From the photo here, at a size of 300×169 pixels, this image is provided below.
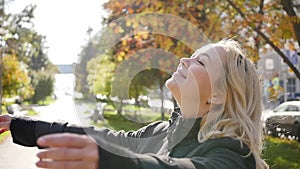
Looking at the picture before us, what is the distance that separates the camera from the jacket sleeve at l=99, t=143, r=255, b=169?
2.92 feet

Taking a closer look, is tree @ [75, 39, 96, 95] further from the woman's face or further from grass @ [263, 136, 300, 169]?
grass @ [263, 136, 300, 169]

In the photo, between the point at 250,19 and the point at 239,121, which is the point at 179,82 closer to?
the point at 239,121

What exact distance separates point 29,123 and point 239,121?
2.22 feet

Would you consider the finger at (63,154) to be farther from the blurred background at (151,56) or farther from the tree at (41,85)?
the tree at (41,85)

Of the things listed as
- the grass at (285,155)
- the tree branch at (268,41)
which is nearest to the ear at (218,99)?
the grass at (285,155)

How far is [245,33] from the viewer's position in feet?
42.7

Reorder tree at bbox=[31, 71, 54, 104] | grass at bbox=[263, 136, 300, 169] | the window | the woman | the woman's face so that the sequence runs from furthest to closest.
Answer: tree at bbox=[31, 71, 54, 104], the window, grass at bbox=[263, 136, 300, 169], the woman's face, the woman

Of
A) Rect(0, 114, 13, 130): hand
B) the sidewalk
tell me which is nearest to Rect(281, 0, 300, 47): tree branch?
the sidewalk

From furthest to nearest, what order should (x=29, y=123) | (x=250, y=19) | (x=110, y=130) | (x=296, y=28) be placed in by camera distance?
1. (x=250, y=19)
2. (x=296, y=28)
3. (x=110, y=130)
4. (x=29, y=123)

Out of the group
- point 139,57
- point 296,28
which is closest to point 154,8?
point 296,28

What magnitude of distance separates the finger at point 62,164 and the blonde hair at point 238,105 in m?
0.77

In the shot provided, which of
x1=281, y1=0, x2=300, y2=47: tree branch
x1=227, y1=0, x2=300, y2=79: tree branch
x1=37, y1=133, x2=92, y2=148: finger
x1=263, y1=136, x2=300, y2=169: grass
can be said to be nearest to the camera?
x1=37, y1=133, x2=92, y2=148: finger

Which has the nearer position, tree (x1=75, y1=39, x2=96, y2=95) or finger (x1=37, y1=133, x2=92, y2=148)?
finger (x1=37, y1=133, x2=92, y2=148)

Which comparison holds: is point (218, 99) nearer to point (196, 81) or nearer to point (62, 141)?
point (196, 81)
